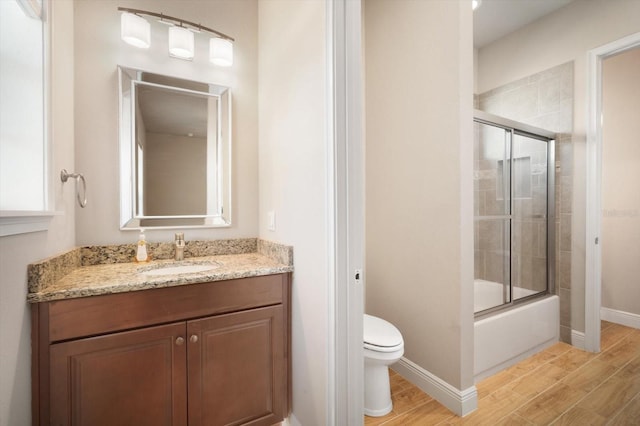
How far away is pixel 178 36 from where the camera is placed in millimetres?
1620

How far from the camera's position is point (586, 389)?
178 cm

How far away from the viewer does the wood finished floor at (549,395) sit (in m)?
1.55

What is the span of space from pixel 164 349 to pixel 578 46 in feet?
11.8

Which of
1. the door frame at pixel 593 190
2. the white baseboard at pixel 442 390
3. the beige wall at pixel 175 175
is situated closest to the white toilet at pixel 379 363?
the white baseboard at pixel 442 390

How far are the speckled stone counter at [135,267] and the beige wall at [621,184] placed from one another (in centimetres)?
338

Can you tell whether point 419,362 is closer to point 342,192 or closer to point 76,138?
point 342,192

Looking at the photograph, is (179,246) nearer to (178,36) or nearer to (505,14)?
(178,36)

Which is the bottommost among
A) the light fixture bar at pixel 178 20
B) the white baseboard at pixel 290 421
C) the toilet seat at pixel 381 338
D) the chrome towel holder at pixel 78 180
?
the white baseboard at pixel 290 421

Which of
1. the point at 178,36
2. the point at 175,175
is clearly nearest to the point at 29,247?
the point at 175,175

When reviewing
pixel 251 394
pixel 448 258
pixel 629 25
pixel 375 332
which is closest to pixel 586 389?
pixel 448 258

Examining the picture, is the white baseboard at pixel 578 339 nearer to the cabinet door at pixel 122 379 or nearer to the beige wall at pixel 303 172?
the beige wall at pixel 303 172

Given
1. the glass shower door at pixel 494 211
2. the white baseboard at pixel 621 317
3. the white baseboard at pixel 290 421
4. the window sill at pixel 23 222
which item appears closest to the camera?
the window sill at pixel 23 222

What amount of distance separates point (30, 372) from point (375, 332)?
59.5 inches

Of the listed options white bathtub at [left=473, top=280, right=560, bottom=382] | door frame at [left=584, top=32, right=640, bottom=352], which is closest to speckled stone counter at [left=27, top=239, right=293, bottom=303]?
white bathtub at [left=473, top=280, right=560, bottom=382]
